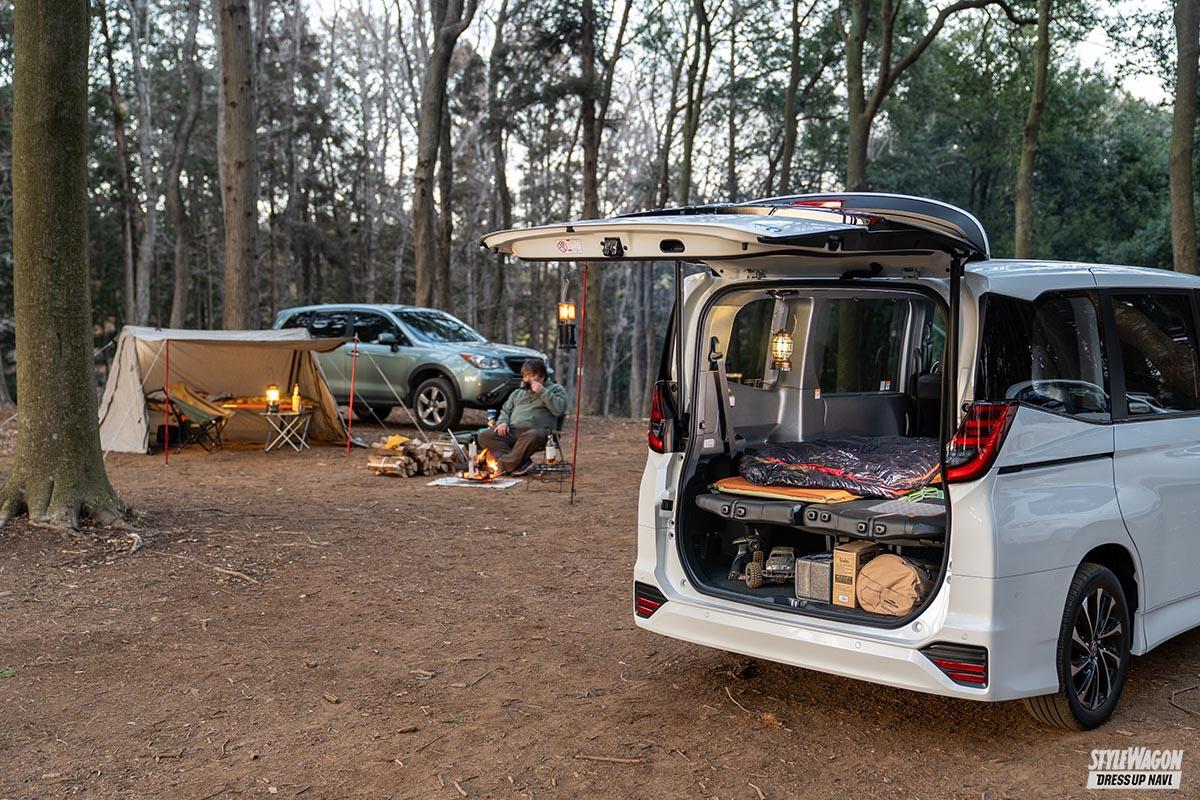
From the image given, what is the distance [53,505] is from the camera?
7152mm

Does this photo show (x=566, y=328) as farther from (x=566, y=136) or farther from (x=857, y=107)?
(x=566, y=136)

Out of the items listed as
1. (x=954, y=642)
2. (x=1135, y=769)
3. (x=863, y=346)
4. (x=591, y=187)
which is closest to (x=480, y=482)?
(x=863, y=346)

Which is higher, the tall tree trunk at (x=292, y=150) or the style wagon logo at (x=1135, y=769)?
the tall tree trunk at (x=292, y=150)

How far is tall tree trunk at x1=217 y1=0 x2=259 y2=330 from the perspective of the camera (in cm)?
1366

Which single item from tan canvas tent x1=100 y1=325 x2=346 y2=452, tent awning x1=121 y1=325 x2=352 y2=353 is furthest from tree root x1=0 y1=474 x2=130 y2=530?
tent awning x1=121 y1=325 x2=352 y2=353

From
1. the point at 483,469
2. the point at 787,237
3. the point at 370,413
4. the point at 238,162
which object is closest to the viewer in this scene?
the point at 787,237

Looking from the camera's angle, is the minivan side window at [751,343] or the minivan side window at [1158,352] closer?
the minivan side window at [1158,352]

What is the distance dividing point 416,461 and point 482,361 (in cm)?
332

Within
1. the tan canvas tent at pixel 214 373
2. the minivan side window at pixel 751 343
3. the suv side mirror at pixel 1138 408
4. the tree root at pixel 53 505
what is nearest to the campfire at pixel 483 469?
the tan canvas tent at pixel 214 373

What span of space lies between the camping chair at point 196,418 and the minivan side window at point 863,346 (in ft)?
29.3

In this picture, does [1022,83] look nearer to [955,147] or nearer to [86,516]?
[955,147]

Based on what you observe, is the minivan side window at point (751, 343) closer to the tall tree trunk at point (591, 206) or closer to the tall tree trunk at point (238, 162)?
the tall tree trunk at point (238, 162)

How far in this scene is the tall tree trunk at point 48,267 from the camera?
7.14 meters

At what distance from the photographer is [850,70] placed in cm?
1569
